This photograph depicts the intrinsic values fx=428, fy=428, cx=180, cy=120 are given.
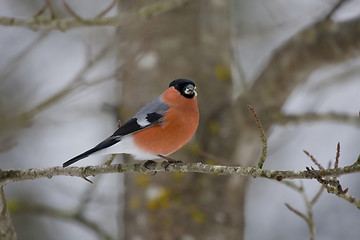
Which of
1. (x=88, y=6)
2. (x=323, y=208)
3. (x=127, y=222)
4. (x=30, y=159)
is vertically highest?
(x=88, y=6)

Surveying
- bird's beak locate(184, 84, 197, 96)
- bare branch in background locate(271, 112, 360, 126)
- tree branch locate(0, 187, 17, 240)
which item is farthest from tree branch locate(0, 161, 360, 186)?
bare branch in background locate(271, 112, 360, 126)

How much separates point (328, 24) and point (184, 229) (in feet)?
8.24

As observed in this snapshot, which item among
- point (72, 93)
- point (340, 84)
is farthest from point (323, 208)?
point (72, 93)

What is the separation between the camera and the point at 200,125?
4.81 metres

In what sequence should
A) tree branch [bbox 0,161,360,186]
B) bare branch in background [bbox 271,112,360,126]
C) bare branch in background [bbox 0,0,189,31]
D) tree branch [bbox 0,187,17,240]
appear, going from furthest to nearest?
bare branch in background [bbox 271,112,360,126] < bare branch in background [bbox 0,0,189,31] < tree branch [bbox 0,187,17,240] < tree branch [bbox 0,161,360,186]

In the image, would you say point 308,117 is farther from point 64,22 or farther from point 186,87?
point 64,22

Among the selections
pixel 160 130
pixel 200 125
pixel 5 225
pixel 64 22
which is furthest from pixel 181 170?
pixel 200 125

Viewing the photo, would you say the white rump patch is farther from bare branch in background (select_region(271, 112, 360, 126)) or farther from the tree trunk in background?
bare branch in background (select_region(271, 112, 360, 126))

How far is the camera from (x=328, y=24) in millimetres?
4203

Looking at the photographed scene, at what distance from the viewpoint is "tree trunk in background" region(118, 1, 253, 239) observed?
177 inches

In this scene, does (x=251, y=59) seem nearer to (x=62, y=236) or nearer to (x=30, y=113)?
(x=62, y=236)

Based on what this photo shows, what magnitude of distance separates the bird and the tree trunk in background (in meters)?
1.02

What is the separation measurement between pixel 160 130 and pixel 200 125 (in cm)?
171

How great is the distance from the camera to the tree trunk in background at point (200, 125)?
14.7ft
